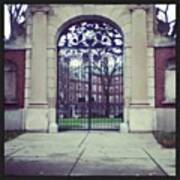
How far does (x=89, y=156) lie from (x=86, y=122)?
17.1ft

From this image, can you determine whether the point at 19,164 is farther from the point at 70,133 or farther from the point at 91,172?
the point at 70,133

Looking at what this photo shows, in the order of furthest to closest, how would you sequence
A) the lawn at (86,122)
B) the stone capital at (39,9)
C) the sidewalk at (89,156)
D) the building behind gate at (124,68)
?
1. the lawn at (86,122)
2. the stone capital at (39,9)
3. the building behind gate at (124,68)
4. the sidewalk at (89,156)

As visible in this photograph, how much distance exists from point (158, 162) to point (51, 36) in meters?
6.16

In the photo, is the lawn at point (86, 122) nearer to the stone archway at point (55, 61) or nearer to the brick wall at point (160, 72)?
the stone archway at point (55, 61)

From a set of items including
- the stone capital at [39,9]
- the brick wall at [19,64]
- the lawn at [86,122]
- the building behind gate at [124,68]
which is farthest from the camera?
the lawn at [86,122]

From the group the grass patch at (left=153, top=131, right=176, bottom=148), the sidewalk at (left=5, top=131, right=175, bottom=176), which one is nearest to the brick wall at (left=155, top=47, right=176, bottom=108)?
the grass patch at (left=153, top=131, right=176, bottom=148)

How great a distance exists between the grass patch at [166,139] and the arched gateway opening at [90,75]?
1569 millimetres

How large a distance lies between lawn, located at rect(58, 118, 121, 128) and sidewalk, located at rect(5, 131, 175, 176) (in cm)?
168

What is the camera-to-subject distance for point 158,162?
6.42 meters

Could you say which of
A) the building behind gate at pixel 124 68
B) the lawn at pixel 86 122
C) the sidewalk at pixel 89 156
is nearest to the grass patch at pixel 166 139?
the sidewalk at pixel 89 156

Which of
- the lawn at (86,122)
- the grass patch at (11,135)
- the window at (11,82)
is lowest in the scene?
the grass patch at (11,135)

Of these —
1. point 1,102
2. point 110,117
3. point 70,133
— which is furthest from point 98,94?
point 1,102

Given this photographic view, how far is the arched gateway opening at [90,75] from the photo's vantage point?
12055 millimetres

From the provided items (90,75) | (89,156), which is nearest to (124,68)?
(90,75)
